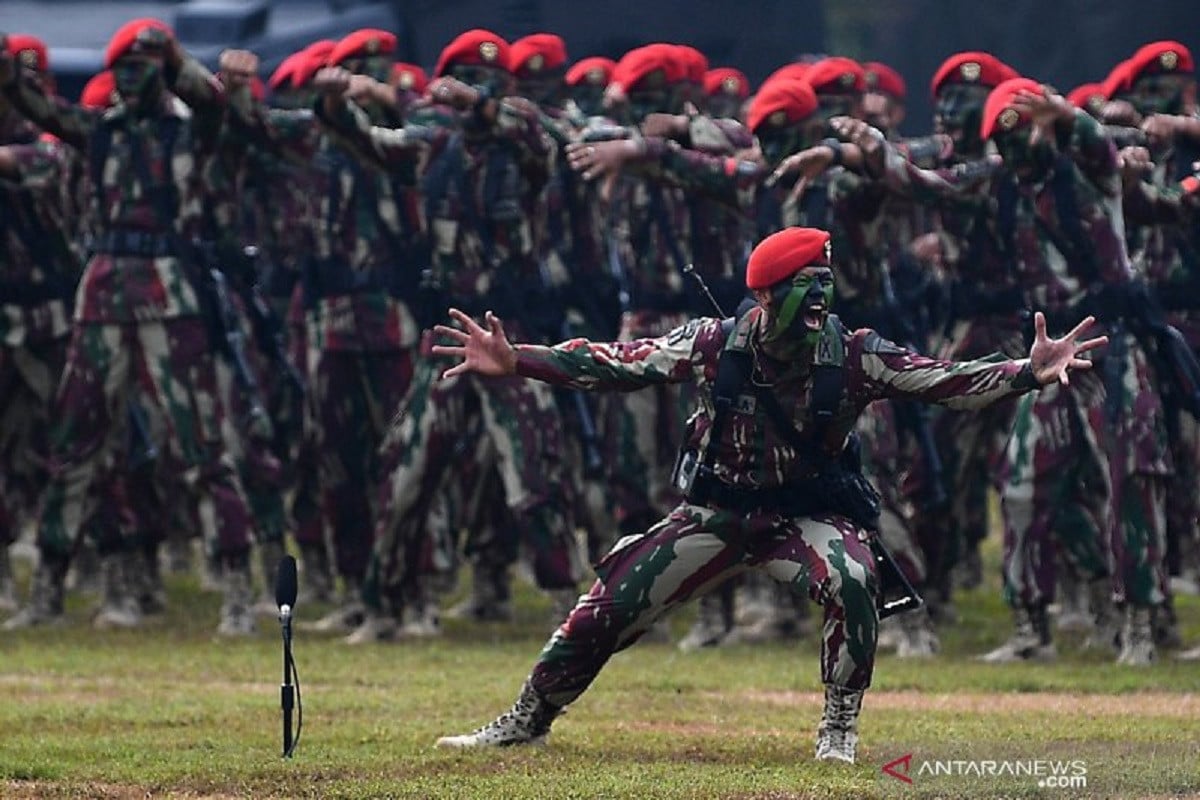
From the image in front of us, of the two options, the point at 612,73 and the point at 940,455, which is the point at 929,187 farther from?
the point at 612,73

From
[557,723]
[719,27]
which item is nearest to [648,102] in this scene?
[557,723]

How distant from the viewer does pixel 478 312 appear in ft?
55.3

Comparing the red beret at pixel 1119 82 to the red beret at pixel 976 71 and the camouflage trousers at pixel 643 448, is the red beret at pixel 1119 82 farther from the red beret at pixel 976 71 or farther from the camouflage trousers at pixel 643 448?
the camouflage trousers at pixel 643 448

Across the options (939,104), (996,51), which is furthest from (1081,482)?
(996,51)

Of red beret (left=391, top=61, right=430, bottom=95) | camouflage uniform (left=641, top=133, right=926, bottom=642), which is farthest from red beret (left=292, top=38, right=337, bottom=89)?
camouflage uniform (left=641, top=133, right=926, bottom=642)

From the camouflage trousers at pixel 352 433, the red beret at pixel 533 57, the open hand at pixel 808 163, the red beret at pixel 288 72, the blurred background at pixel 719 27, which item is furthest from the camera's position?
the blurred background at pixel 719 27

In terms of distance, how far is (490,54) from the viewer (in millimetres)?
16703

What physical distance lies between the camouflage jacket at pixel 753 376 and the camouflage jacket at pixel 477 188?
15.1 feet

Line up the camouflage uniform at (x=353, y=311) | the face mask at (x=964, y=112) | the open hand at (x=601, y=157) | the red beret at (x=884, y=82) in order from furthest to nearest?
the red beret at (x=884, y=82) < the camouflage uniform at (x=353, y=311) < the face mask at (x=964, y=112) < the open hand at (x=601, y=157)

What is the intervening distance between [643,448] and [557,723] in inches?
160

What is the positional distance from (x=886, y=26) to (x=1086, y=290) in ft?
46.7

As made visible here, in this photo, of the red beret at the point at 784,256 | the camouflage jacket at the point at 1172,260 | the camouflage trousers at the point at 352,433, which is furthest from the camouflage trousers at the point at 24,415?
the red beret at the point at 784,256

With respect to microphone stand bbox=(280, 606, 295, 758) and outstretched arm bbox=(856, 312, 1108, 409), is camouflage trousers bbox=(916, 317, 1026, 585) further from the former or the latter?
microphone stand bbox=(280, 606, 295, 758)

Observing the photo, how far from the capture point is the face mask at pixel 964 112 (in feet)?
55.3
